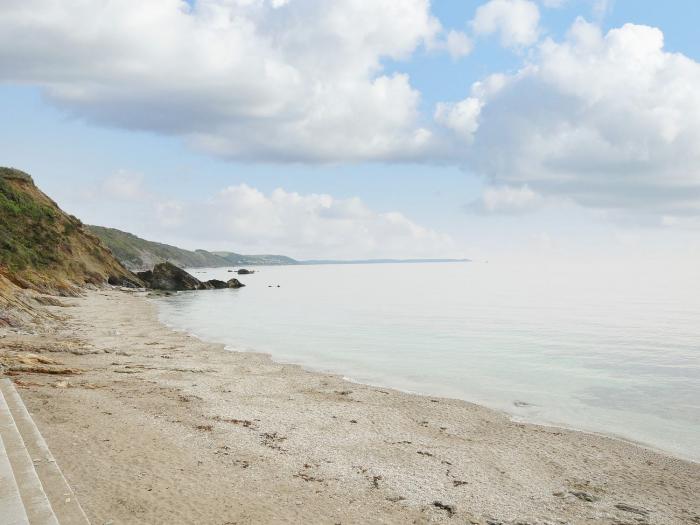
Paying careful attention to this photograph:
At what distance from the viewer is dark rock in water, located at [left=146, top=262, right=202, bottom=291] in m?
84.4

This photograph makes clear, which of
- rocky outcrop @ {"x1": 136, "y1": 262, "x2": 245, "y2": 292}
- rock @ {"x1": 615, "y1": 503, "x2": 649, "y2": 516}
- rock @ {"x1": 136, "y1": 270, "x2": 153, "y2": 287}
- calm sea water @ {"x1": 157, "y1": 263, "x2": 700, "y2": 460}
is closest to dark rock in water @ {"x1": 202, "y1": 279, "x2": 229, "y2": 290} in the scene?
rocky outcrop @ {"x1": 136, "y1": 262, "x2": 245, "y2": 292}

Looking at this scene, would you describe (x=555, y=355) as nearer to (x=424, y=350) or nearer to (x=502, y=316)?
(x=424, y=350)

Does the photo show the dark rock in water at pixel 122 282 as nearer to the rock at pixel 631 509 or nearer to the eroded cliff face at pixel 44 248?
the eroded cliff face at pixel 44 248

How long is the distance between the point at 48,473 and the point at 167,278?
80.6 metres

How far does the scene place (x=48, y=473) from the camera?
27.6ft

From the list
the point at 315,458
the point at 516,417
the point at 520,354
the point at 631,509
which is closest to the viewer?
the point at 631,509

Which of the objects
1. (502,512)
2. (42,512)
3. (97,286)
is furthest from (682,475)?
(97,286)

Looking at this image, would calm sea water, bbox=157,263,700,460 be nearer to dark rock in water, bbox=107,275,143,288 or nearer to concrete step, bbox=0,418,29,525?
concrete step, bbox=0,418,29,525

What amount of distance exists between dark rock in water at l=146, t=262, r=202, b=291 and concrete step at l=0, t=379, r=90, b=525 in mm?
76115

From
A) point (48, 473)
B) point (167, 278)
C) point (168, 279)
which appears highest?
point (167, 278)

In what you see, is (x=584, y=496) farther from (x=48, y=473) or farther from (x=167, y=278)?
(x=167, y=278)

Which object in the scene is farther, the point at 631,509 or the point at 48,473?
the point at 631,509

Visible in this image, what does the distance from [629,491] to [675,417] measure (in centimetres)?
773

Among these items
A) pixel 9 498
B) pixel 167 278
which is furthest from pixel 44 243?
pixel 9 498
